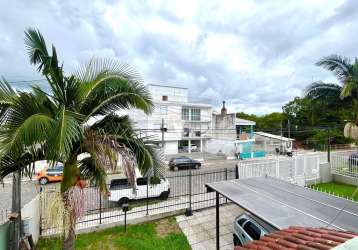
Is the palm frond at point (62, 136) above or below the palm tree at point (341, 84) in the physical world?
below

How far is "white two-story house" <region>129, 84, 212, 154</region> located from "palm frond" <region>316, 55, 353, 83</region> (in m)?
23.0

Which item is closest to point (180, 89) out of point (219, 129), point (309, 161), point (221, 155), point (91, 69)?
point (219, 129)

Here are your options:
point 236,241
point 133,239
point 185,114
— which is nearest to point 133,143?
point 133,239

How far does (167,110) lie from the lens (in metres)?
34.0

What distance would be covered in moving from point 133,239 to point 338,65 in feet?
39.7

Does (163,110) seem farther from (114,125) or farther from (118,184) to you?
(114,125)

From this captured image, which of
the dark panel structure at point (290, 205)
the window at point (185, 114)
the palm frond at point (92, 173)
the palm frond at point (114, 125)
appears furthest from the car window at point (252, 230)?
the window at point (185, 114)

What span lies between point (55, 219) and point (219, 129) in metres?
33.6

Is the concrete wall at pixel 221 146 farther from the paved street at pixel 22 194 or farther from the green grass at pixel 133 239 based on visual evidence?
the green grass at pixel 133 239

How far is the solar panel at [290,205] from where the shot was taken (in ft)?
15.3

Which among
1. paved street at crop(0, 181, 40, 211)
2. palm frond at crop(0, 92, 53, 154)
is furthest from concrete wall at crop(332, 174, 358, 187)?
paved street at crop(0, 181, 40, 211)

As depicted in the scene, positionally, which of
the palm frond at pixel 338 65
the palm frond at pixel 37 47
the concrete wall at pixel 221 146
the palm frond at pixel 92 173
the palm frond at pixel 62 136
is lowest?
the concrete wall at pixel 221 146

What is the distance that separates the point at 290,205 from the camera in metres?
5.62

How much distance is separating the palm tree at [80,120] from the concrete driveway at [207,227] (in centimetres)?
470
